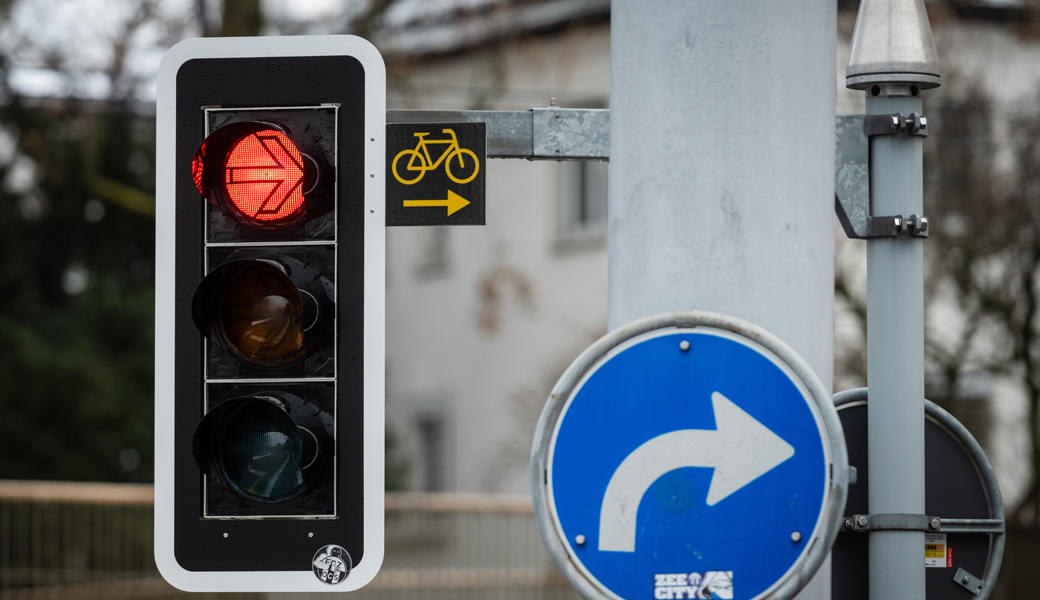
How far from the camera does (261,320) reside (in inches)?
122

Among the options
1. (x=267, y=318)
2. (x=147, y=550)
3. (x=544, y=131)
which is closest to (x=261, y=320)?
(x=267, y=318)

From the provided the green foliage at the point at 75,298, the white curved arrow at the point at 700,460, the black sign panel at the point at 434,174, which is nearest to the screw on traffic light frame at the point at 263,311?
the black sign panel at the point at 434,174

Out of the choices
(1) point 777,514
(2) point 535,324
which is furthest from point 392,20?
(1) point 777,514

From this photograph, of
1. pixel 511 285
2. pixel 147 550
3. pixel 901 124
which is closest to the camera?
pixel 901 124

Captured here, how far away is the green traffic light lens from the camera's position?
3066mm

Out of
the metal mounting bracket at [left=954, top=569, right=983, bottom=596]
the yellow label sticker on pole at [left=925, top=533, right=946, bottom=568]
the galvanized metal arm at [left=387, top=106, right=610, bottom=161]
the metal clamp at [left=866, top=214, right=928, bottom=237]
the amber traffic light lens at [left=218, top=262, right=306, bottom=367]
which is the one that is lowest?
the metal mounting bracket at [left=954, top=569, right=983, bottom=596]

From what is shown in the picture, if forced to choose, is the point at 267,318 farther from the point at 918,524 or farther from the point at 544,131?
the point at 918,524

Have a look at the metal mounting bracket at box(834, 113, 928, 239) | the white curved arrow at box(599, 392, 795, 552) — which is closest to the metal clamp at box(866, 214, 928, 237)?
the metal mounting bracket at box(834, 113, 928, 239)

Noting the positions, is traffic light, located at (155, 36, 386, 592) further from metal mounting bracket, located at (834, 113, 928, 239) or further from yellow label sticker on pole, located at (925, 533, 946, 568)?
yellow label sticker on pole, located at (925, 533, 946, 568)

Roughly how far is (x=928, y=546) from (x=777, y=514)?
0.89m

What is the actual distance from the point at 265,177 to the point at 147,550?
10.8m

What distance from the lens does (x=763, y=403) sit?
2.66 m

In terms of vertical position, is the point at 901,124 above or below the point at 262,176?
above

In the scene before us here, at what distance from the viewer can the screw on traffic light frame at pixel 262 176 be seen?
124 inches
